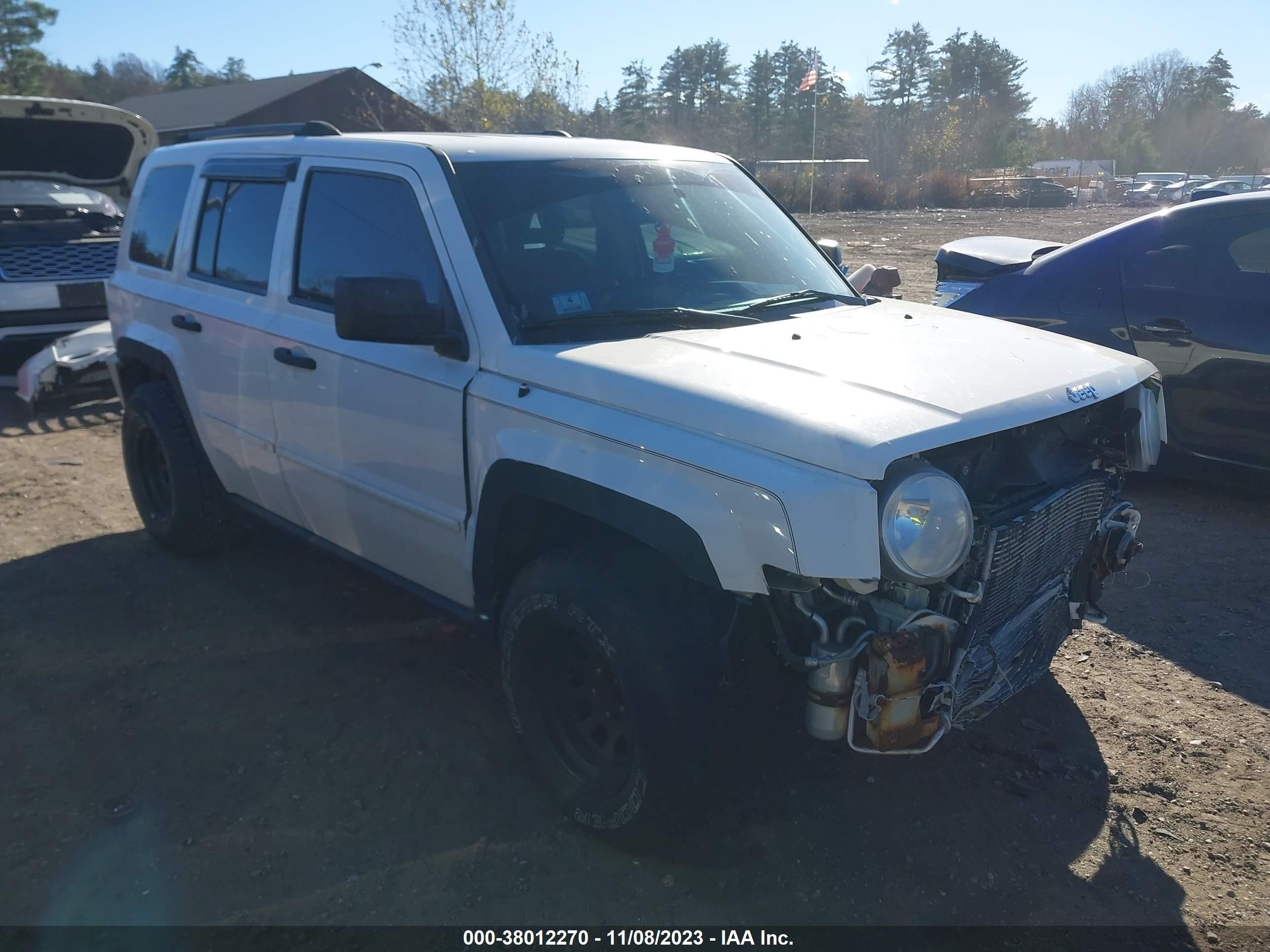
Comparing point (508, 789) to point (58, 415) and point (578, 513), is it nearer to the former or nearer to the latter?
point (578, 513)

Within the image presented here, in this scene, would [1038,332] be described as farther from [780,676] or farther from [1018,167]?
[1018,167]

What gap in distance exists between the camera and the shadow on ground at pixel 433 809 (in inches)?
109

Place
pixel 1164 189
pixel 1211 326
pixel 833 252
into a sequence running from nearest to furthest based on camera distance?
pixel 833 252, pixel 1211 326, pixel 1164 189

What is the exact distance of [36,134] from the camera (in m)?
8.89

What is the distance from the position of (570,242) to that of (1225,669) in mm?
3026

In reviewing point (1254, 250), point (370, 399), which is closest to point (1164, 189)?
point (1254, 250)

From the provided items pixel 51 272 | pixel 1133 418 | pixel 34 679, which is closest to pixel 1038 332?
pixel 1133 418

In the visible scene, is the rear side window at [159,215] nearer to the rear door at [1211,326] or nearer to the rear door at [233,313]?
the rear door at [233,313]

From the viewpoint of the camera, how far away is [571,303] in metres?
3.22

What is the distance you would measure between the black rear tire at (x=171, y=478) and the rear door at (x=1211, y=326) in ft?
16.1

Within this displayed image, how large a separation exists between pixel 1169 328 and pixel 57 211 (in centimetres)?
937

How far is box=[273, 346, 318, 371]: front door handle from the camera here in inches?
146

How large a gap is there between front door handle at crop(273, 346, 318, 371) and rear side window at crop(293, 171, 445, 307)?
8.1 inches

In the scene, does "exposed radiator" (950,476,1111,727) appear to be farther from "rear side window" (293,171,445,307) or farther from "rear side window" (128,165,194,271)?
"rear side window" (128,165,194,271)
